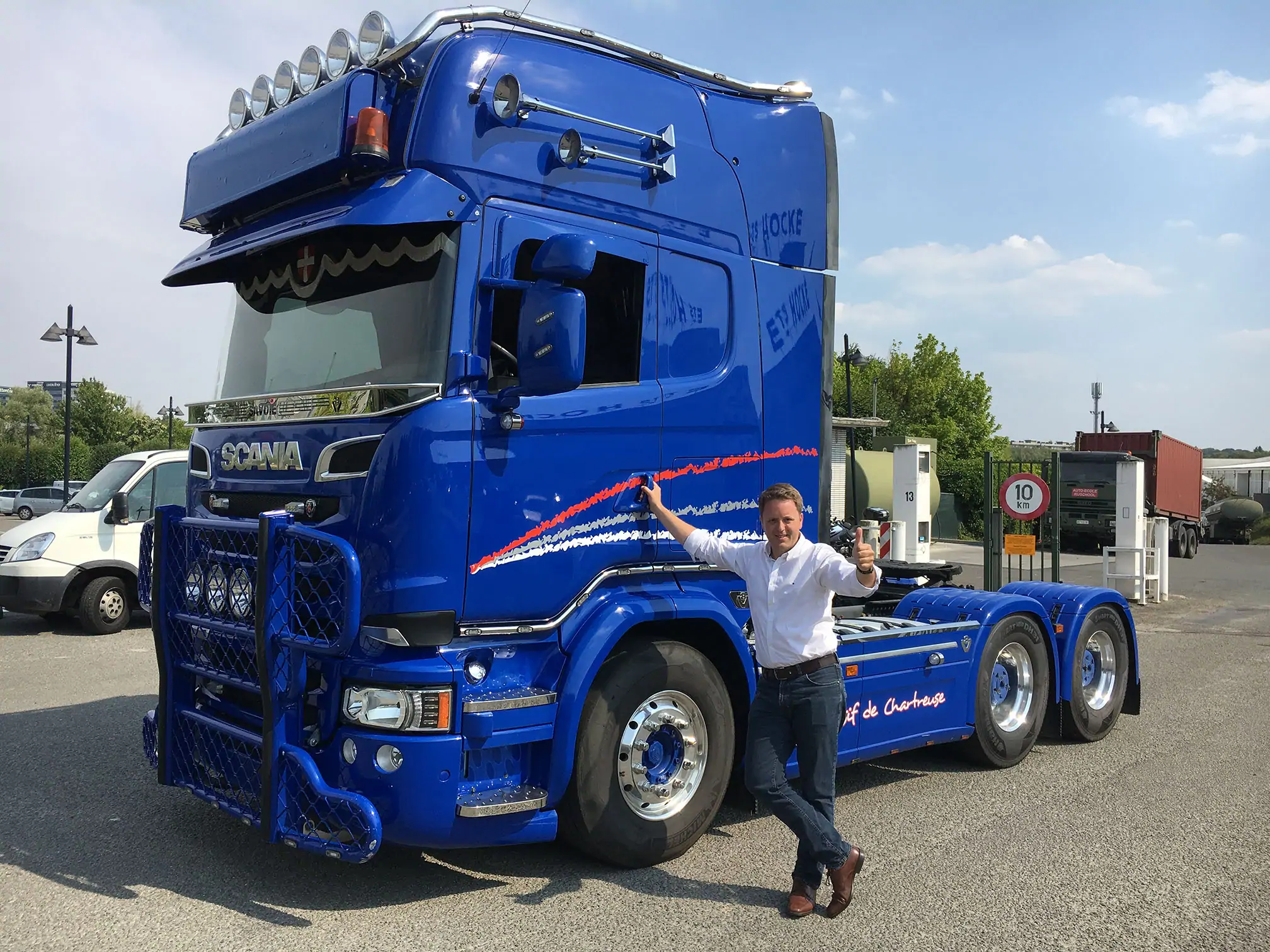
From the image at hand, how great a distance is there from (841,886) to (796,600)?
1.16 meters

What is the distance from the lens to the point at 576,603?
14.8 feet

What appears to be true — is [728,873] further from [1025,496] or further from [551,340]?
[1025,496]

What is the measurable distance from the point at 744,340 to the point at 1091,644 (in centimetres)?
402

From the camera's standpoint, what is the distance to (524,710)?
419 cm

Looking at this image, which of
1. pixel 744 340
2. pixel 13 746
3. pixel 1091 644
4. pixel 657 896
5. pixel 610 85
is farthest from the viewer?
pixel 1091 644

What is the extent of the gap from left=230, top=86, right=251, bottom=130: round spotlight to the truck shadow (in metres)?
3.50

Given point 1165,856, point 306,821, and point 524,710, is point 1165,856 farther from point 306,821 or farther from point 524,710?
point 306,821

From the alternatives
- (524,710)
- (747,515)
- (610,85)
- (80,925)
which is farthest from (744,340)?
(80,925)

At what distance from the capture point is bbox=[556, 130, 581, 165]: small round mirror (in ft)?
15.0

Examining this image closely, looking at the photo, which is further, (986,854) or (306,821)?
(986,854)

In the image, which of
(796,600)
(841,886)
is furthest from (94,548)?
(841,886)

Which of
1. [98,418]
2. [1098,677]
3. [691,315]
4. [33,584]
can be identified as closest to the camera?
[691,315]

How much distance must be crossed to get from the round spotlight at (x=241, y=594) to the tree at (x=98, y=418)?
68.2 m

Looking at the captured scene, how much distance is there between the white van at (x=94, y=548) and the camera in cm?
1139
